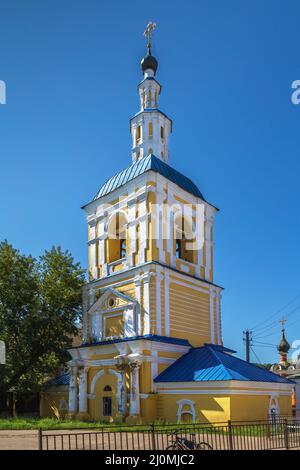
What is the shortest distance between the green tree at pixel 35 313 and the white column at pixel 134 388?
7231 mm

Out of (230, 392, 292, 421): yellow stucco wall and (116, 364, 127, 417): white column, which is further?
(116, 364, 127, 417): white column

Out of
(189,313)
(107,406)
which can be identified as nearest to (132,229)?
(189,313)

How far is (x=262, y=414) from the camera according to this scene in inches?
790

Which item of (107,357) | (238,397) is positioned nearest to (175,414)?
(238,397)

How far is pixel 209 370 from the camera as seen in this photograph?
19.7m

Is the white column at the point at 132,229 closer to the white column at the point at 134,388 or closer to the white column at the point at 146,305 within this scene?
the white column at the point at 146,305

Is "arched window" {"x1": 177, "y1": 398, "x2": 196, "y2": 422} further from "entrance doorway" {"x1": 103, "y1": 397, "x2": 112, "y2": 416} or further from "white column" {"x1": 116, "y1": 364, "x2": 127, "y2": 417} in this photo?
"entrance doorway" {"x1": 103, "y1": 397, "x2": 112, "y2": 416}

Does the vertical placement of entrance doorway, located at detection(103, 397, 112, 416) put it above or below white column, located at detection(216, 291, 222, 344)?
below

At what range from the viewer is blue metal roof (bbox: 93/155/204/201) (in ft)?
81.4

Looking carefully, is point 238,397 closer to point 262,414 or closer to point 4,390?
point 262,414

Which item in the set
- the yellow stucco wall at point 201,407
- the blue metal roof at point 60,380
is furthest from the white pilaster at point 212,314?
the blue metal roof at point 60,380

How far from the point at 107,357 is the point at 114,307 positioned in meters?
2.44

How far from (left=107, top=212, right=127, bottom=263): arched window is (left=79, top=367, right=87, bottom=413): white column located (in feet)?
19.2

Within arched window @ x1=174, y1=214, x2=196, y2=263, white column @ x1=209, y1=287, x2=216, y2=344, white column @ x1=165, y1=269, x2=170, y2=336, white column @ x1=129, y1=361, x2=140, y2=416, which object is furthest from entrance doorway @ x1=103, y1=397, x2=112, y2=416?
arched window @ x1=174, y1=214, x2=196, y2=263
